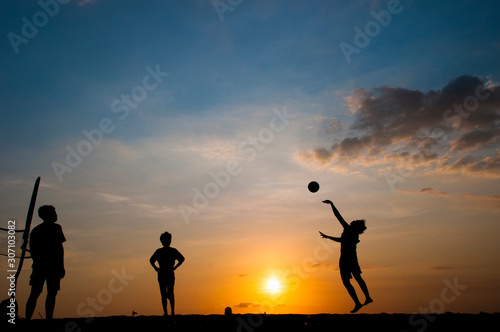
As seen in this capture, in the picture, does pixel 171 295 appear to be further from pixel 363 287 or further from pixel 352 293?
pixel 363 287

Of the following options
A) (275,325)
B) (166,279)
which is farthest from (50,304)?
(275,325)

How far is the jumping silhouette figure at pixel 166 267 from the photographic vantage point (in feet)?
35.2

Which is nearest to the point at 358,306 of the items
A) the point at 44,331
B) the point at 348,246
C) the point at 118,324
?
the point at 348,246

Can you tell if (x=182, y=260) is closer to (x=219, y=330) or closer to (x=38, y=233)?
(x=38, y=233)

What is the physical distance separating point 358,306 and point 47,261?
25.1 feet

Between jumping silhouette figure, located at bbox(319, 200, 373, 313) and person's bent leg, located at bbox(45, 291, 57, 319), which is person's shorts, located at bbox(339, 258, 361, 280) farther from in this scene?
person's bent leg, located at bbox(45, 291, 57, 319)

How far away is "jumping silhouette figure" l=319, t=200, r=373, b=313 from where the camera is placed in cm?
981

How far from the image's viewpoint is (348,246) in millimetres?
9922

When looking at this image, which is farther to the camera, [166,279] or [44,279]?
[166,279]

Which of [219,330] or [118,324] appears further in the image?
[118,324]

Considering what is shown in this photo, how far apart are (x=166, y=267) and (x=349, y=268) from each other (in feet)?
17.0

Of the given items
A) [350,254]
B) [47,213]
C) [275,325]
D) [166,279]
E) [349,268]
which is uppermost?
[47,213]

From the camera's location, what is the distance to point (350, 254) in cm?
990

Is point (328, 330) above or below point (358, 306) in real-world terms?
below
